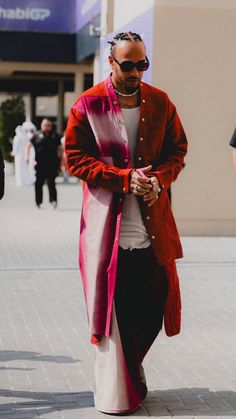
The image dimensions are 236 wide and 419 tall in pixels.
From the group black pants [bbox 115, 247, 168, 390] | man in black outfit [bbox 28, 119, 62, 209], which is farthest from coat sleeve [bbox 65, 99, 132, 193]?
man in black outfit [bbox 28, 119, 62, 209]

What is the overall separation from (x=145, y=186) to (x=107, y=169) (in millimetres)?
221

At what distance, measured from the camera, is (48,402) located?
5.05 m

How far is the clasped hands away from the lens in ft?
15.1

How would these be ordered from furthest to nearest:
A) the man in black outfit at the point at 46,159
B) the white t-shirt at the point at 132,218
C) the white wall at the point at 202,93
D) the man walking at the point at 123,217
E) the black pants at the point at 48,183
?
the man in black outfit at the point at 46,159 → the black pants at the point at 48,183 → the white wall at the point at 202,93 → the white t-shirt at the point at 132,218 → the man walking at the point at 123,217

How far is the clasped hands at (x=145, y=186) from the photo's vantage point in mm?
4617

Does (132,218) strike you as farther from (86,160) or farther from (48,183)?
(48,183)

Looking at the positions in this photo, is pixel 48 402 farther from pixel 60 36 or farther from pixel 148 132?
pixel 60 36

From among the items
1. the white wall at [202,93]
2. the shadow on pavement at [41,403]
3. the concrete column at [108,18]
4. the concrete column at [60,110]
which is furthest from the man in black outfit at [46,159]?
the concrete column at [60,110]

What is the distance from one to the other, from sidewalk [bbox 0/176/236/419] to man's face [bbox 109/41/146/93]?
1.78 meters

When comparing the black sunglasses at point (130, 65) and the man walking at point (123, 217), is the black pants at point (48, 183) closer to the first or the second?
the man walking at point (123, 217)

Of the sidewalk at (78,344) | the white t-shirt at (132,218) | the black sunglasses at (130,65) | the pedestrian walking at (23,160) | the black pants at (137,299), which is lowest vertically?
the pedestrian walking at (23,160)

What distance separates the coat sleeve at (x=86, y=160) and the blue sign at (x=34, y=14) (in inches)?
732

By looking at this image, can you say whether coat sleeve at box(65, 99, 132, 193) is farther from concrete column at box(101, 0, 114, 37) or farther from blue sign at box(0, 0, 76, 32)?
blue sign at box(0, 0, 76, 32)

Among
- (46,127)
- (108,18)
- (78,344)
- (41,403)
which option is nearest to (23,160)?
(46,127)
